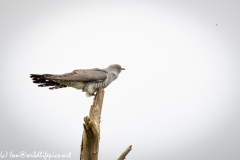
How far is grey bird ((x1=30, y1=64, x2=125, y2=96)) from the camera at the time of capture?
847cm

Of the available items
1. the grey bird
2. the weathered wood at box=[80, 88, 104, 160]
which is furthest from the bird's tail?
the weathered wood at box=[80, 88, 104, 160]

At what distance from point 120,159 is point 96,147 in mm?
622

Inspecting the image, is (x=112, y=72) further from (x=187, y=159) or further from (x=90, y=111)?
(x=187, y=159)

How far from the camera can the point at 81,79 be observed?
9.14 m

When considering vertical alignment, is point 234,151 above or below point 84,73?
above

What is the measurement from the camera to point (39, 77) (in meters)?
8.25

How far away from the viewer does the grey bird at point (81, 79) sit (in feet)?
27.8

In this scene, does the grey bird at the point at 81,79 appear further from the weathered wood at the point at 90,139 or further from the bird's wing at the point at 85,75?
the weathered wood at the point at 90,139

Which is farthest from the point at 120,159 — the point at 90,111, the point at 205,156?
the point at 205,156

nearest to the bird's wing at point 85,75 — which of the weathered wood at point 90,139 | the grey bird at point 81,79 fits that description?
the grey bird at point 81,79

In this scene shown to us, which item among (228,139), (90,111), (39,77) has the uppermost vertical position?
(228,139)

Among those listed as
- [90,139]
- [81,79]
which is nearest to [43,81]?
[81,79]

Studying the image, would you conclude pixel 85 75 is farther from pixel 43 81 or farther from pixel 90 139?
pixel 90 139

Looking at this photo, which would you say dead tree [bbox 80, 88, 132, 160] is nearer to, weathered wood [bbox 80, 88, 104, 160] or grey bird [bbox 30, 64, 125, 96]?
weathered wood [bbox 80, 88, 104, 160]
